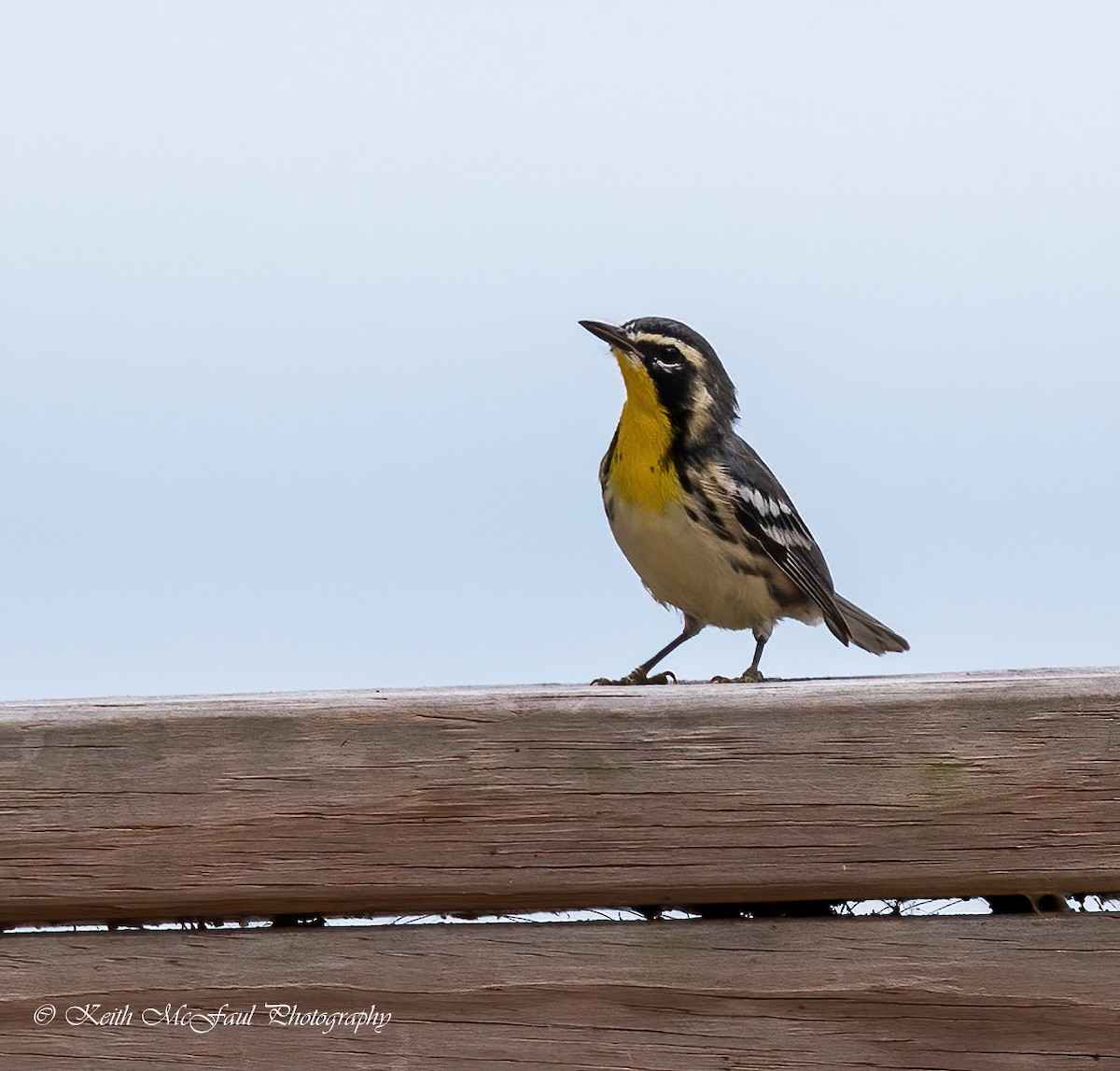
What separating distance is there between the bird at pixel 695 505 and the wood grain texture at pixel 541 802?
2381mm

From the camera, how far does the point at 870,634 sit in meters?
5.50

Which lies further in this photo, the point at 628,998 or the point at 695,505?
the point at 695,505

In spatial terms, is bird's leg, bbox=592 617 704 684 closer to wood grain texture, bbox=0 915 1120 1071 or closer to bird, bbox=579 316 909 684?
bird, bbox=579 316 909 684

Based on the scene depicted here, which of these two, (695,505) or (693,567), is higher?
(695,505)

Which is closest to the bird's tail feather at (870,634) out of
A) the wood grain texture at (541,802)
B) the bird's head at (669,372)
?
the bird's head at (669,372)

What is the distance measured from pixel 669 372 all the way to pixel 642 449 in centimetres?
31

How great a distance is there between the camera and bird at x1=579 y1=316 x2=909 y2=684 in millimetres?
4715

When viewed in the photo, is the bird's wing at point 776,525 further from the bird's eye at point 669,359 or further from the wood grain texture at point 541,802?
the wood grain texture at point 541,802

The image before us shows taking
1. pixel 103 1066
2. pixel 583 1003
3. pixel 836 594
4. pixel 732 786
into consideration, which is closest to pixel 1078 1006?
pixel 732 786

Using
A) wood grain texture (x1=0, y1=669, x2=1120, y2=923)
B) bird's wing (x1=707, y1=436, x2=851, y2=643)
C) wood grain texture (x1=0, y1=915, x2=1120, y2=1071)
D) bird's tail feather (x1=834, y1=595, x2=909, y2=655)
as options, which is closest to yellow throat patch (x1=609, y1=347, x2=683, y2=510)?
bird's wing (x1=707, y1=436, x2=851, y2=643)

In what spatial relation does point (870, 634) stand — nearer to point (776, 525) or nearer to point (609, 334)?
point (776, 525)

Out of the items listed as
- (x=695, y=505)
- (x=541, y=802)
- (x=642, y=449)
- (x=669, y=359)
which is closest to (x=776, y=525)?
(x=695, y=505)

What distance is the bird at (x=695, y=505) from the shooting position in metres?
4.71

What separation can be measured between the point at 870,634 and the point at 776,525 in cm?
85
